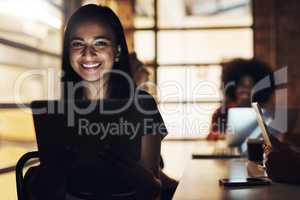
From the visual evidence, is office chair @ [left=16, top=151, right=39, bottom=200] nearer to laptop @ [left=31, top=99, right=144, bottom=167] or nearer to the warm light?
laptop @ [left=31, top=99, right=144, bottom=167]

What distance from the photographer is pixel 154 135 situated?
1.59 m

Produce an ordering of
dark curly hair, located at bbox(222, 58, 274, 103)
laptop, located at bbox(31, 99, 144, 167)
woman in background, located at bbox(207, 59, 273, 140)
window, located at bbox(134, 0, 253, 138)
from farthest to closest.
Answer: window, located at bbox(134, 0, 253, 138) < dark curly hair, located at bbox(222, 58, 274, 103) < woman in background, located at bbox(207, 59, 273, 140) < laptop, located at bbox(31, 99, 144, 167)

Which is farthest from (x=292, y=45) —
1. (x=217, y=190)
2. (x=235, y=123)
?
(x=217, y=190)

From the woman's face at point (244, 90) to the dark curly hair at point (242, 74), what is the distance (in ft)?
0.13

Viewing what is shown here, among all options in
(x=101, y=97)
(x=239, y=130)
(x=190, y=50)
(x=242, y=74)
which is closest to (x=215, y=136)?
(x=242, y=74)

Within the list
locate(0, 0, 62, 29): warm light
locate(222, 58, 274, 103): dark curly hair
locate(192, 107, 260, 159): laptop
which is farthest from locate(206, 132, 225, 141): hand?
locate(0, 0, 62, 29): warm light

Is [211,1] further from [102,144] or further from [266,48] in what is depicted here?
[102,144]

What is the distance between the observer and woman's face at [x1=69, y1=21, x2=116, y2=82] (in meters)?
1.77

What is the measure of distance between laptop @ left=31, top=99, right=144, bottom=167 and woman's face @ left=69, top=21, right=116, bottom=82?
1.75ft

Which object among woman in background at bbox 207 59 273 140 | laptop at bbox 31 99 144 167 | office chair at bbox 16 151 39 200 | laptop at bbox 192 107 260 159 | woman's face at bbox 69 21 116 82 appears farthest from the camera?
woman in background at bbox 207 59 273 140

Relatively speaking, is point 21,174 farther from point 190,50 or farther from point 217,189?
point 190,50

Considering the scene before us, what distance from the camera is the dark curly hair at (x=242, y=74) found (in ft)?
12.4

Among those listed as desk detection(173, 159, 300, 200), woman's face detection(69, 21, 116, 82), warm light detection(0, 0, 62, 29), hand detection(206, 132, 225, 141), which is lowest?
hand detection(206, 132, 225, 141)

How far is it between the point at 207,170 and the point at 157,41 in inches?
116
